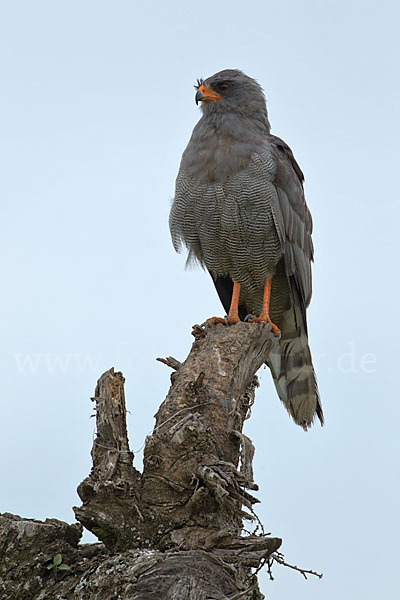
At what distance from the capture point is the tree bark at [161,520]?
11.1 feet

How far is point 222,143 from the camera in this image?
6.60 m

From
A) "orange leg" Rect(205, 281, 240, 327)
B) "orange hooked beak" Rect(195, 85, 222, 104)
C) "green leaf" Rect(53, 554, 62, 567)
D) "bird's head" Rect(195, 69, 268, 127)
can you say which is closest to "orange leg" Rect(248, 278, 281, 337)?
"orange leg" Rect(205, 281, 240, 327)

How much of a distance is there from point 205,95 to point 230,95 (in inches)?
9.7

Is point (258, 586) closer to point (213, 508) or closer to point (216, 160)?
point (213, 508)

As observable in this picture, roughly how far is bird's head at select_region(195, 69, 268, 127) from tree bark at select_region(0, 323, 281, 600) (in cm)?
345

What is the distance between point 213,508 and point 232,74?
4704 mm

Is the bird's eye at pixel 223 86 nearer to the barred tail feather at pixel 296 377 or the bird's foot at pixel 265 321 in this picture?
the barred tail feather at pixel 296 377

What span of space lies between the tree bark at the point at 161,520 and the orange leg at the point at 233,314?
1.18m

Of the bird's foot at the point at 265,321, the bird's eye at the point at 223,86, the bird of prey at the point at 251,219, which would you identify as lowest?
the bird's foot at the point at 265,321

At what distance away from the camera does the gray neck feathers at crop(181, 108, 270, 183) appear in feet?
21.2

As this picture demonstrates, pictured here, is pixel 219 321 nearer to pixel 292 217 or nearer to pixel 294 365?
pixel 294 365

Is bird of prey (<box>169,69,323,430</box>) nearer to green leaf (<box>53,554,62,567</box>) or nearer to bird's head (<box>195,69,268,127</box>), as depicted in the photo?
bird's head (<box>195,69,268,127</box>)

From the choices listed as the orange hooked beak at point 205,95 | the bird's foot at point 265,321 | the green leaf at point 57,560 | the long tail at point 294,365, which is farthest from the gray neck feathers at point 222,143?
the green leaf at point 57,560

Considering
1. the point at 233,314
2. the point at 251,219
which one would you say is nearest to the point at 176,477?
the point at 233,314
